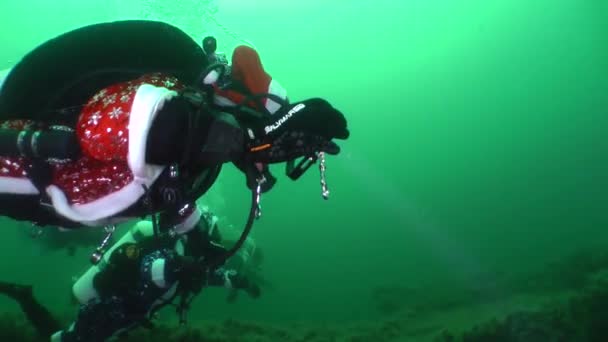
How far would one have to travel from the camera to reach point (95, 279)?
4375 mm

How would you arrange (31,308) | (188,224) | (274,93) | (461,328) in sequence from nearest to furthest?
(274,93) < (188,224) < (31,308) < (461,328)

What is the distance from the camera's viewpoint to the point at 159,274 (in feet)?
12.8

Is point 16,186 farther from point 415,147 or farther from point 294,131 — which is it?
point 415,147

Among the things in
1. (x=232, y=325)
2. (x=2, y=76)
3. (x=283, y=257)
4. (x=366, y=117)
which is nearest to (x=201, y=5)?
(x=283, y=257)

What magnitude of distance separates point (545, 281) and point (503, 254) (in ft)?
43.8

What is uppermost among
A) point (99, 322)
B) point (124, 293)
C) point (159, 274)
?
point (159, 274)

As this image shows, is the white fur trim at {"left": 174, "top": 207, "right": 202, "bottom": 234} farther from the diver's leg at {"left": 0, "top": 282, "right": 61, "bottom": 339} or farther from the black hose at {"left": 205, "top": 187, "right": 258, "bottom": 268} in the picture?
the diver's leg at {"left": 0, "top": 282, "right": 61, "bottom": 339}

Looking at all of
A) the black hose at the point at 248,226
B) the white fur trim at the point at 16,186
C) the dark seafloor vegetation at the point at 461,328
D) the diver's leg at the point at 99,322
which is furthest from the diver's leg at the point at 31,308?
the black hose at the point at 248,226

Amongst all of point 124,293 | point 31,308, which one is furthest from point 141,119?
point 31,308

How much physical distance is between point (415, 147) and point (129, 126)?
8356 centimetres

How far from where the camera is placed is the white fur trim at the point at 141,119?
4.55 ft

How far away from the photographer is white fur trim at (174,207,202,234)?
280 centimetres

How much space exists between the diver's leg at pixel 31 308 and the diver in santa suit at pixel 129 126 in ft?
8.69

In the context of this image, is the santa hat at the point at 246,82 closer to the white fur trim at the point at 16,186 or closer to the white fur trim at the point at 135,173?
the white fur trim at the point at 135,173
